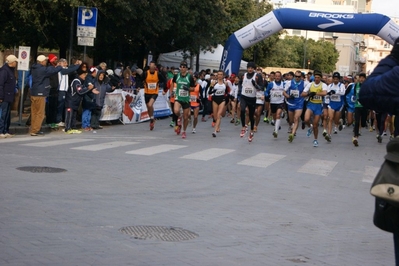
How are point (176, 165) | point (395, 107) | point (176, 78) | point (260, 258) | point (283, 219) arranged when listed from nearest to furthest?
point (395, 107) → point (260, 258) → point (283, 219) → point (176, 165) → point (176, 78)

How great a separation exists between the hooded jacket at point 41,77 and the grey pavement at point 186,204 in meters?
1.29

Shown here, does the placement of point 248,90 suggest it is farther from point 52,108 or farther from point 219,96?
point 52,108

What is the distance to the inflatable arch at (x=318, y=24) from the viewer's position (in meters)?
31.2

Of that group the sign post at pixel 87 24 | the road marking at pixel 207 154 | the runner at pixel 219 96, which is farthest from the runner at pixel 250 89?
the sign post at pixel 87 24

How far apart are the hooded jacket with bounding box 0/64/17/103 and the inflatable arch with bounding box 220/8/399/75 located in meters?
15.2

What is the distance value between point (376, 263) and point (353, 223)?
2.29 meters

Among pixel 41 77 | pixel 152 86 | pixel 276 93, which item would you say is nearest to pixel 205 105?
pixel 276 93

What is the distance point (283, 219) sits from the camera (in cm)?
974

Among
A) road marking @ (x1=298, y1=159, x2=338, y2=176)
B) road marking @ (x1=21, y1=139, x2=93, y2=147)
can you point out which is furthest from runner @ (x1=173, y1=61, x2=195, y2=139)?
road marking @ (x1=298, y1=159, x2=338, y2=176)

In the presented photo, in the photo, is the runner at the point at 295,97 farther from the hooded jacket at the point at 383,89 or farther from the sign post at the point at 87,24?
the hooded jacket at the point at 383,89

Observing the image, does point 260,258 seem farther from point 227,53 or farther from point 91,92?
point 227,53

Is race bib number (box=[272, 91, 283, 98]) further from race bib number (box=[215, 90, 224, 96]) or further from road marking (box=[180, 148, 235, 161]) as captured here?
road marking (box=[180, 148, 235, 161])

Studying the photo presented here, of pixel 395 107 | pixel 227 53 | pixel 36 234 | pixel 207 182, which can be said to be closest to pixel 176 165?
pixel 207 182

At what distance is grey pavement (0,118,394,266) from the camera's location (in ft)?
24.4
